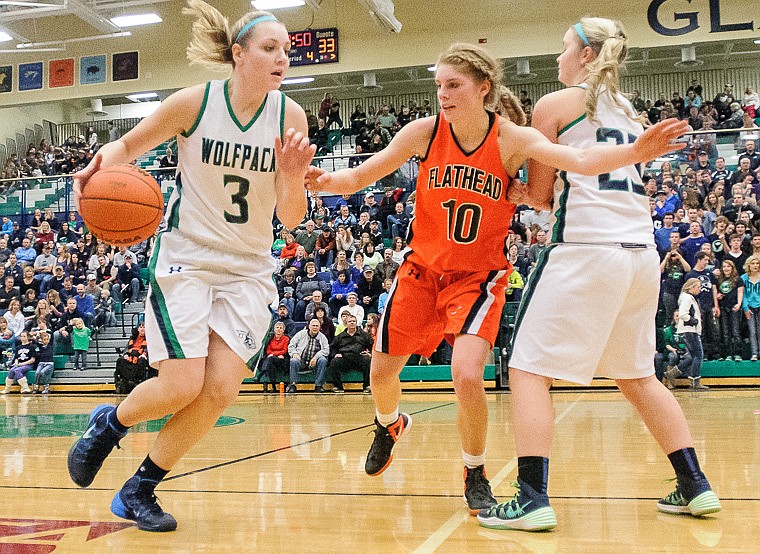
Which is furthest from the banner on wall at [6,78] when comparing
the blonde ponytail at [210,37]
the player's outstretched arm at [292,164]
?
the player's outstretched arm at [292,164]

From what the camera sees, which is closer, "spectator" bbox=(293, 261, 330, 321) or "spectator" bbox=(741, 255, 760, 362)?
"spectator" bbox=(741, 255, 760, 362)

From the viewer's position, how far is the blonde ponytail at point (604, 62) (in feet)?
10.2

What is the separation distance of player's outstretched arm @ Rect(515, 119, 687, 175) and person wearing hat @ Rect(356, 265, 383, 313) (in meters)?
9.82

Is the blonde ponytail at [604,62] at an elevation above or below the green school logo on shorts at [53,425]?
above

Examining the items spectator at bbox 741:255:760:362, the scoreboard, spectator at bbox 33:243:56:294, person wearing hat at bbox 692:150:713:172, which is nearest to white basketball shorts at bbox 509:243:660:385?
spectator at bbox 741:255:760:362

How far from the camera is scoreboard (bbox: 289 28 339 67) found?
18969 millimetres

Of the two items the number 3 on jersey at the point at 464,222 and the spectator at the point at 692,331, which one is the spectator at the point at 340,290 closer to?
the spectator at the point at 692,331

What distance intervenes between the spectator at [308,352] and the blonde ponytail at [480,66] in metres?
9.05

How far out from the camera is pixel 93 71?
818 inches

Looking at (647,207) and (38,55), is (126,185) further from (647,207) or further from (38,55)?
(38,55)

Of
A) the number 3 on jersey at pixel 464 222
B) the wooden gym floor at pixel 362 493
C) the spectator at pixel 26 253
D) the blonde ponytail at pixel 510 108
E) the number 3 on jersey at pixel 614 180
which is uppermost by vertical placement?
the spectator at pixel 26 253

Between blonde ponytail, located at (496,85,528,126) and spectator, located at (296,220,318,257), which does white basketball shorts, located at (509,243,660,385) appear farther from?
spectator, located at (296,220,318,257)

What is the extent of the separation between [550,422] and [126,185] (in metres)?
1.84

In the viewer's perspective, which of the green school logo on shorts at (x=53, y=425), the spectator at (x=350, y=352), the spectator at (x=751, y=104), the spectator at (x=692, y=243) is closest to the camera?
the green school logo on shorts at (x=53, y=425)
